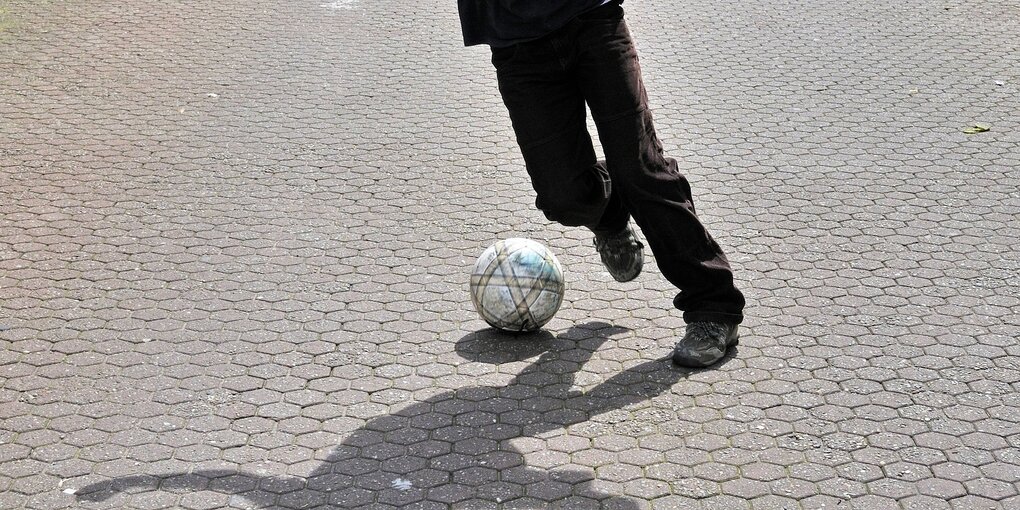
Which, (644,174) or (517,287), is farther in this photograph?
(517,287)

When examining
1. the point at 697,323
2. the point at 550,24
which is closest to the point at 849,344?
the point at 697,323

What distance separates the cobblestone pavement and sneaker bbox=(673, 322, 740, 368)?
6 cm

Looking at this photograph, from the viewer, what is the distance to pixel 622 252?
18.4 feet

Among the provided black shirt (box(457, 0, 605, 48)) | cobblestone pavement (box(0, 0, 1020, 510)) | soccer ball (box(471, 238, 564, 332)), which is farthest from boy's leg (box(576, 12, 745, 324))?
soccer ball (box(471, 238, 564, 332))

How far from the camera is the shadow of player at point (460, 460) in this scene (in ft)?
14.3

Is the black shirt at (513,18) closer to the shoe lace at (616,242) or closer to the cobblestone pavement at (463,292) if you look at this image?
the shoe lace at (616,242)

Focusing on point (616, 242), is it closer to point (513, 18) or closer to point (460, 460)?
point (513, 18)

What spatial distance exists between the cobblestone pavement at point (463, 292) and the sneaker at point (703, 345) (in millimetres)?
61

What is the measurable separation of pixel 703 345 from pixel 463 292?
135cm

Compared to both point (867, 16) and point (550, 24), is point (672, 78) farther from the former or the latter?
point (550, 24)

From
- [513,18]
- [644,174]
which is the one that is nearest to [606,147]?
[644,174]

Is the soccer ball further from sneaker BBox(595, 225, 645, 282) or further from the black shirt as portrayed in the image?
the black shirt

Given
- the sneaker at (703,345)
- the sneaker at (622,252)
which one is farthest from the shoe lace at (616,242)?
the sneaker at (703,345)

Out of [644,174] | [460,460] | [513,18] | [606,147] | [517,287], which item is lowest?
[460,460]
